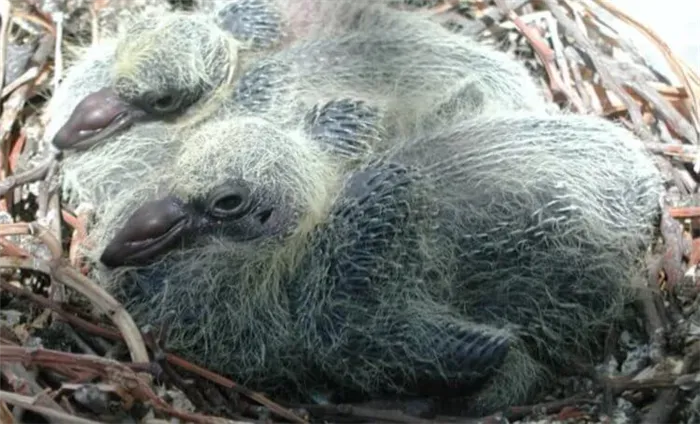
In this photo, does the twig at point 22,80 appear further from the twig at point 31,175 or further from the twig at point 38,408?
the twig at point 38,408

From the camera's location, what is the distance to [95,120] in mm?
1642

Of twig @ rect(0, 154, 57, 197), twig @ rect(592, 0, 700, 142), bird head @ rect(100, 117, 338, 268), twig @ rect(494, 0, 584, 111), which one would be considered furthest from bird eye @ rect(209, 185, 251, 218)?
twig @ rect(592, 0, 700, 142)

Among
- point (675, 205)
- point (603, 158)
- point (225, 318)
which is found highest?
point (603, 158)

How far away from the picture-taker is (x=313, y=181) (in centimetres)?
146

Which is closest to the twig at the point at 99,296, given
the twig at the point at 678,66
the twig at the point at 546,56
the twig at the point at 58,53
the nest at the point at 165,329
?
the nest at the point at 165,329

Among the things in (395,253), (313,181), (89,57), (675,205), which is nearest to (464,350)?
(395,253)

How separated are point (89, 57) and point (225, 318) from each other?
59 centimetres

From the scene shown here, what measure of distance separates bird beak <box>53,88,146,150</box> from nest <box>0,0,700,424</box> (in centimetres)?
10

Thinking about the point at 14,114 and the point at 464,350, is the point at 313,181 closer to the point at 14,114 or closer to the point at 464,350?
the point at 464,350

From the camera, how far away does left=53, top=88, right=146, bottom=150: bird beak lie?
5.34ft

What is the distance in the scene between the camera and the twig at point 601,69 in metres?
1.76

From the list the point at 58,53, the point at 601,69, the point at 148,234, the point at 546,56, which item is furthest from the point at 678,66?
the point at 58,53

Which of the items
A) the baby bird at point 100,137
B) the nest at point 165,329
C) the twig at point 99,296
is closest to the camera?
the nest at point 165,329

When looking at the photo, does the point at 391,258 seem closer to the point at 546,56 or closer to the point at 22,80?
the point at 546,56
